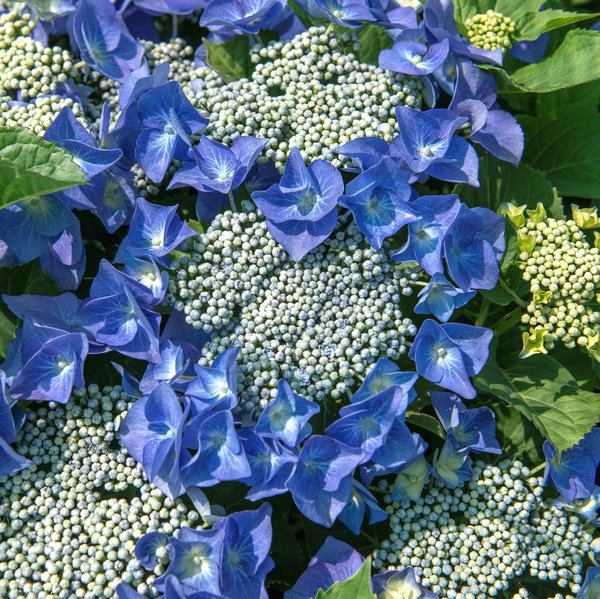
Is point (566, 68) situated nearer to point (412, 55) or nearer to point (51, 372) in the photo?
point (412, 55)

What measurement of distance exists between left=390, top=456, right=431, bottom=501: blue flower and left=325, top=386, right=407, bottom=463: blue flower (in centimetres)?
14

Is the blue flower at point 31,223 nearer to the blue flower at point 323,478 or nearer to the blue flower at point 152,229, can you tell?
the blue flower at point 152,229

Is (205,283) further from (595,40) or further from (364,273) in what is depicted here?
(595,40)

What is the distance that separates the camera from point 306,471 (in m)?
1.21

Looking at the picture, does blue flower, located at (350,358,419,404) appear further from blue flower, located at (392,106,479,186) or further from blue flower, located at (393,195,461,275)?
blue flower, located at (392,106,479,186)

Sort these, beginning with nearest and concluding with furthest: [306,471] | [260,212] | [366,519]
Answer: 1. [306,471]
2. [260,212]
3. [366,519]

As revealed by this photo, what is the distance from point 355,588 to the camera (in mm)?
1163

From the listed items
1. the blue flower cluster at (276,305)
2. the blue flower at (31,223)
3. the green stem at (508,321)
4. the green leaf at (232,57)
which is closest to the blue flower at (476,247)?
the blue flower cluster at (276,305)

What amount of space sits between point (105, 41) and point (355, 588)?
1.13 m

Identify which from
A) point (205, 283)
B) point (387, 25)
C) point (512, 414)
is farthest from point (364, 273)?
point (387, 25)

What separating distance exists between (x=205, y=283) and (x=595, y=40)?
36.1 inches

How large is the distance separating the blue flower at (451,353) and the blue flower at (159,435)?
0.40 meters

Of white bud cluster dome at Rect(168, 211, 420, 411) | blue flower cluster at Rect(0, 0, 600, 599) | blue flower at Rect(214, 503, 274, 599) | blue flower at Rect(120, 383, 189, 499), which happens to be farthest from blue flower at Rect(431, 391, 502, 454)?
blue flower at Rect(120, 383, 189, 499)

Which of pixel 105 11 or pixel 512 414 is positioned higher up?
pixel 105 11
